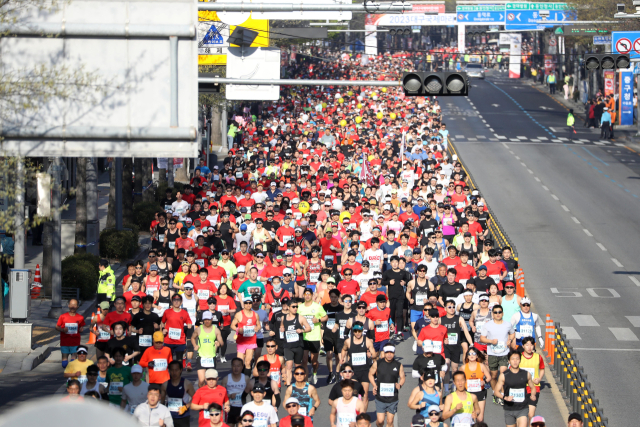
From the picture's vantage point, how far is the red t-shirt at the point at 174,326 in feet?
50.2

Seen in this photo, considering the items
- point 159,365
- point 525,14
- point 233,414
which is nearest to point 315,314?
point 159,365

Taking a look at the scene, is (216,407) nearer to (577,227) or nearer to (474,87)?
(577,227)

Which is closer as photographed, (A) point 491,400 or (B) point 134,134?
(B) point 134,134

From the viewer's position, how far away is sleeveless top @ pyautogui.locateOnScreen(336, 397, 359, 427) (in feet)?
38.0

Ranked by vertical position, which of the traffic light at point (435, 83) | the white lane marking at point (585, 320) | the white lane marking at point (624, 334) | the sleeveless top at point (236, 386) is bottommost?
the white lane marking at point (624, 334)

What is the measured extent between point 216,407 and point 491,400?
6.23m

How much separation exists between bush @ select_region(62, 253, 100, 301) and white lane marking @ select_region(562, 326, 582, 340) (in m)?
10.5

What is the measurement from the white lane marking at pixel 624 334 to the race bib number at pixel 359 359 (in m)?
7.57

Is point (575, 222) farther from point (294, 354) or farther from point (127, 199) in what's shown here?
point (294, 354)

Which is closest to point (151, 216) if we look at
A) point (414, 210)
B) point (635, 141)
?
point (414, 210)

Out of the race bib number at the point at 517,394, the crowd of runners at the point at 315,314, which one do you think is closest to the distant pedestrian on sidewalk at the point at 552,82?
the crowd of runners at the point at 315,314

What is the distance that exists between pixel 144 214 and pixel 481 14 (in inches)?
1448

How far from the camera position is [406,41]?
516ft

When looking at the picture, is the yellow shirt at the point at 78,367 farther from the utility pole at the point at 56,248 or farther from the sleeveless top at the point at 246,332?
the utility pole at the point at 56,248
